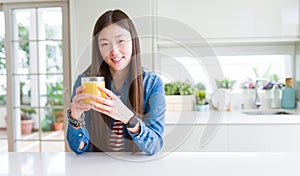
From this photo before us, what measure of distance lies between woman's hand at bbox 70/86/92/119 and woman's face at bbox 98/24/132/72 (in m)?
0.20

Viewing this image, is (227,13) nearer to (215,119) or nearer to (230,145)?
(215,119)

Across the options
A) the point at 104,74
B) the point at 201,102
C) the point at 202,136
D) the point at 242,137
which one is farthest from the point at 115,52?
the point at 201,102

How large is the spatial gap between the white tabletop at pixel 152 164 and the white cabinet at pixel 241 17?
149 centimetres

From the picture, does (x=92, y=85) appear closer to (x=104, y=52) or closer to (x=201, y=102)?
(x=104, y=52)

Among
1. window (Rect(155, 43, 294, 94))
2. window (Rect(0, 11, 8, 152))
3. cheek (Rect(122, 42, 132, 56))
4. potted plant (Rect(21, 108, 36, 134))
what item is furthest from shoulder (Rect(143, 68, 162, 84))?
potted plant (Rect(21, 108, 36, 134))

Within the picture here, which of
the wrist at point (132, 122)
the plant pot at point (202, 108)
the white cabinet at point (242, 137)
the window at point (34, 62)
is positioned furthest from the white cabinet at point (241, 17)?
the wrist at point (132, 122)

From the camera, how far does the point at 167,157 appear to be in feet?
3.34

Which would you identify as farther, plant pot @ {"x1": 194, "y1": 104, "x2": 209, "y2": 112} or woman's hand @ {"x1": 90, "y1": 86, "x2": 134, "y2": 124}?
plant pot @ {"x1": 194, "y1": 104, "x2": 209, "y2": 112}

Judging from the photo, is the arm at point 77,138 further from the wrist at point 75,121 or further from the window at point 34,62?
the window at point 34,62

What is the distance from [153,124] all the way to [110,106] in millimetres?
237

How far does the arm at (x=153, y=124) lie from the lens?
1.00 meters

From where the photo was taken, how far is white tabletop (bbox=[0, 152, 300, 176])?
86 centimetres

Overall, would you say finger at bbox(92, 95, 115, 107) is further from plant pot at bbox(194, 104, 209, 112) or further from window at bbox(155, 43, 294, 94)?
window at bbox(155, 43, 294, 94)

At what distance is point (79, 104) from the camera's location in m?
0.92
